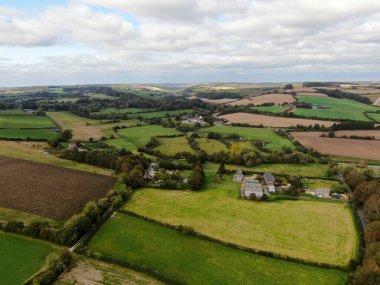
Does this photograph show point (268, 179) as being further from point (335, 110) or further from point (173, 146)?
point (335, 110)

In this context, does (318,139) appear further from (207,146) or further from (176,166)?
(176,166)

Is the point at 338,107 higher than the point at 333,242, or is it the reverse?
the point at 338,107

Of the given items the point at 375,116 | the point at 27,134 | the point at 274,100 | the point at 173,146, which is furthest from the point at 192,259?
the point at 274,100

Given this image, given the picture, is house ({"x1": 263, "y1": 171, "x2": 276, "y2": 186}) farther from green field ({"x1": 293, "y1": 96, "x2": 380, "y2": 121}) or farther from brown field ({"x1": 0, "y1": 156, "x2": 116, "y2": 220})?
green field ({"x1": 293, "y1": 96, "x2": 380, "y2": 121})

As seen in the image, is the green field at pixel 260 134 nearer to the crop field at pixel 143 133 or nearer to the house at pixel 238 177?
the crop field at pixel 143 133

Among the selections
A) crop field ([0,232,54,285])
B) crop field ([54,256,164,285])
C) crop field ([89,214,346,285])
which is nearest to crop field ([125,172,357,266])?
crop field ([89,214,346,285])

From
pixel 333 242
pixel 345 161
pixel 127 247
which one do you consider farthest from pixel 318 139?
pixel 127 247

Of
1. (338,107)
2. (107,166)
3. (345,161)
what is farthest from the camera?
(338,107)
